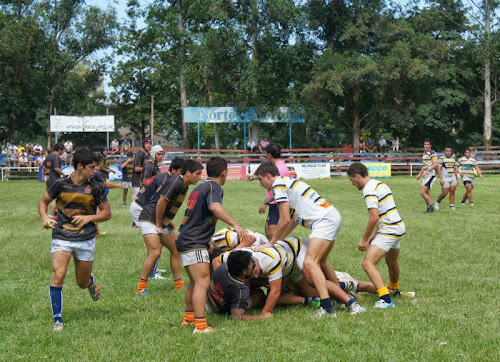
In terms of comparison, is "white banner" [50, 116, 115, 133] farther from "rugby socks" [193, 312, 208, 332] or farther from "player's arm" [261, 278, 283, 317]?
"rugby socks" [193, 312, 208, 332]

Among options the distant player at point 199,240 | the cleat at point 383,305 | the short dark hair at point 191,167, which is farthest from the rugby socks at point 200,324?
the cleat at point 383,305

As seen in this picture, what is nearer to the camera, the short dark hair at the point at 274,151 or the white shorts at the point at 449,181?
the short dark hair at the point at 274,151

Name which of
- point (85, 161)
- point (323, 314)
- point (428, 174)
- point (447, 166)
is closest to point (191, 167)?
point (85, 161)

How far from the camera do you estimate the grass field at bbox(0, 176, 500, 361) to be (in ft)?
17.8

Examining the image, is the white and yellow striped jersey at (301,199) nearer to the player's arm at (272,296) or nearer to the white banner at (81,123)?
the player's arm at (272,296)

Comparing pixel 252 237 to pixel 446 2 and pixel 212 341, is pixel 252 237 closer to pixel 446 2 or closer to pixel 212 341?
pixel 212 341

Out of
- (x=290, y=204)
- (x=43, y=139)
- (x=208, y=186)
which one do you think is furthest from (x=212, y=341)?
(x=43, y=139)

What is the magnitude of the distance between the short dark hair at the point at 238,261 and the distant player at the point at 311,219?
45cm

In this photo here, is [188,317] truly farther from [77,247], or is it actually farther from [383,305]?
[383,305]

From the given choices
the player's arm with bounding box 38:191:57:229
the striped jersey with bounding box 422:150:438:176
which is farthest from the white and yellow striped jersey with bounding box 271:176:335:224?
the striped jersey with bounding box 422:150:438:176

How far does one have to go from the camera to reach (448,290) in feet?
26.1

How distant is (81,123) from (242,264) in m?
38.9

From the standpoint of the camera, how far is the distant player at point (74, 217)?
6.53m

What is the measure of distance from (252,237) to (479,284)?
130 inches
